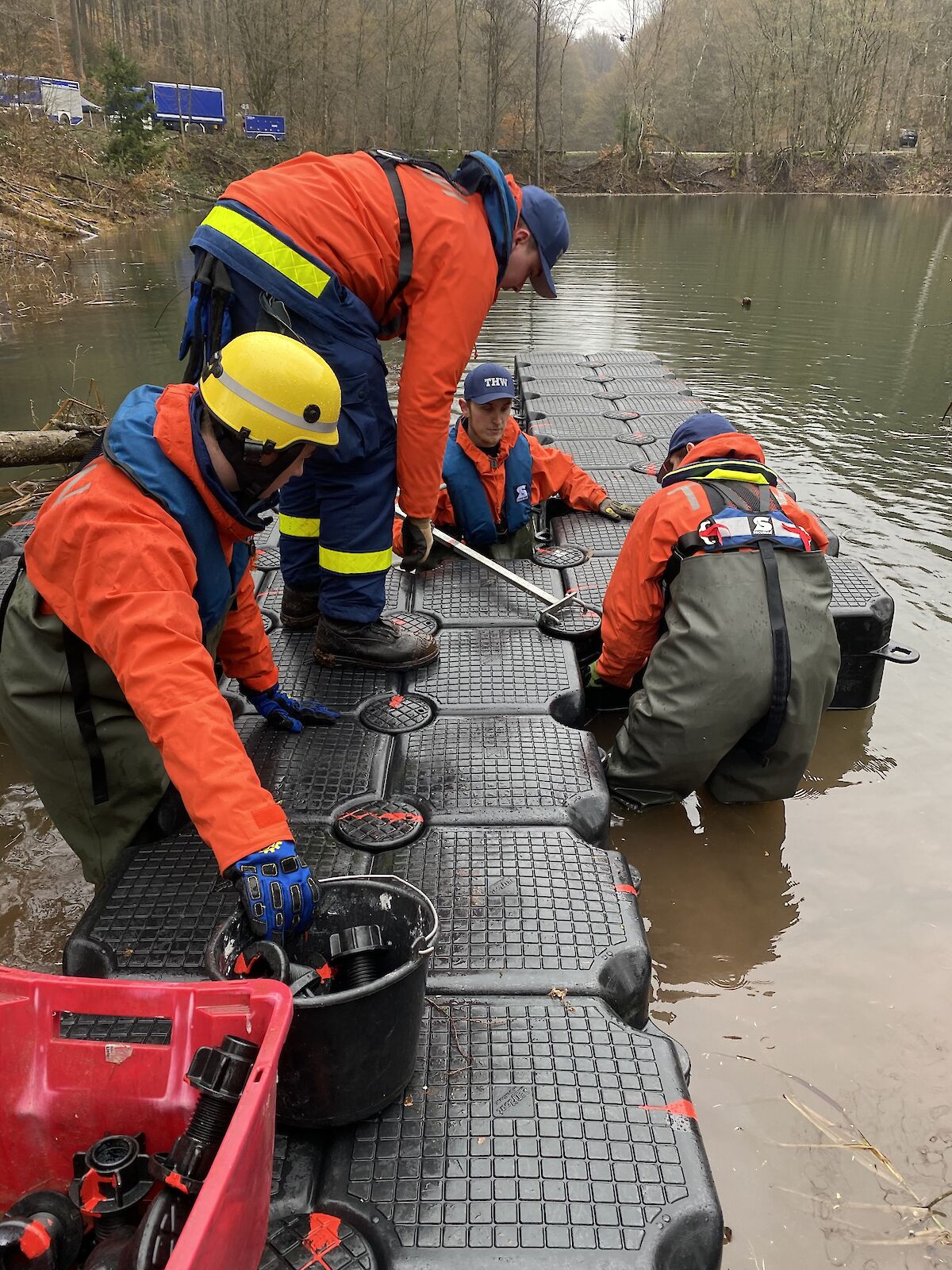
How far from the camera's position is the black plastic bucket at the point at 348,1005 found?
4.60 feet

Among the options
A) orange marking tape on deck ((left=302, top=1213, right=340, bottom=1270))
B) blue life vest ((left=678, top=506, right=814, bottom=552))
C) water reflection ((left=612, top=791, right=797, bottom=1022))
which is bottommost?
water reflection ((left=612, top=791, right=797, bottom=1022))

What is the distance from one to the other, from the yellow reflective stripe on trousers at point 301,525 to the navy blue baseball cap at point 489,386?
119 centimetres

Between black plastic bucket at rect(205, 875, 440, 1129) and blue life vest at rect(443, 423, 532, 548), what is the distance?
2.72m

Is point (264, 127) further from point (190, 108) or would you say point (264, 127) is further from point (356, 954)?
point (356, 954)

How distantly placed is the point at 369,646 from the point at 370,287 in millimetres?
1260

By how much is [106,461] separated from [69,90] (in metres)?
33.5

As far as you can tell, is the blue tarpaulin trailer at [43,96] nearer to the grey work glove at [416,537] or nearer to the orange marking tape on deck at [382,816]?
the grey work glove at [416,537]

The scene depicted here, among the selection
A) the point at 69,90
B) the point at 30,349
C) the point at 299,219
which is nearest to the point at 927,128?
the point at 69,90

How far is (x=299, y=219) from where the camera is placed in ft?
8.59

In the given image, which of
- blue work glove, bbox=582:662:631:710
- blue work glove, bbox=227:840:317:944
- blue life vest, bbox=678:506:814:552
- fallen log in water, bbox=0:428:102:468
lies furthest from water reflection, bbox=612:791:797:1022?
fallen log in water, bbox=0:428:102:468

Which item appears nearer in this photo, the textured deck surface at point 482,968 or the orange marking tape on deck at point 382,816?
the textured deck surface at point 482,968

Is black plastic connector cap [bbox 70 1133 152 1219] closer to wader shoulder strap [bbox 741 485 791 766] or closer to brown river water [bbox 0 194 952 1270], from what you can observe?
brown river water [bbox 0 194 952 1270]

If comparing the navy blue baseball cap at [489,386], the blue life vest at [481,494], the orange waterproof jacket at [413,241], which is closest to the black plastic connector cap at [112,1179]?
the orange waterproof jacket at [413,241]

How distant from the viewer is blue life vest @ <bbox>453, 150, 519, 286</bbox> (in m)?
2.77
